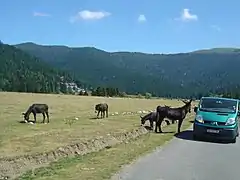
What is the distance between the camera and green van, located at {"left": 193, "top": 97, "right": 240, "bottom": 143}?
22.8 metres

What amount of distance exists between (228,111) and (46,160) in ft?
38.4

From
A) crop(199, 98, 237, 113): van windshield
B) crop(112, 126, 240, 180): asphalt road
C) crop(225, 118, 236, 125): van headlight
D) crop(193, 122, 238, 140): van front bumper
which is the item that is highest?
crop(199, 98, 237, 113): van windshield

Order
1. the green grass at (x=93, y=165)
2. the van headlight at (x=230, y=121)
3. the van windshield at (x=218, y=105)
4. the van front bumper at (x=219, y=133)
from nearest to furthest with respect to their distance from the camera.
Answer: the green grass at (x=93, y=165) → the van front bumper at (x=219, y=133) → the van headlight at (x=230, y=121) → the van windshield at (x=218, y=105)

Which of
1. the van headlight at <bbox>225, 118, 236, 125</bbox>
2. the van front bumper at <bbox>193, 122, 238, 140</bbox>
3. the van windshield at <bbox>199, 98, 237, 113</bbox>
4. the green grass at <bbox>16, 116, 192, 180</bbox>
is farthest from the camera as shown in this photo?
the van windshield at <bbox>199, 98, 237, 113</bbox>

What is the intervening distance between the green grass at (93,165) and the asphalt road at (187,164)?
46cm

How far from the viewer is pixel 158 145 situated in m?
20.3

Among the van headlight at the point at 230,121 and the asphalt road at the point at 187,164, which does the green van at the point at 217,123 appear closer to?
the van headlight at the point at 230,121

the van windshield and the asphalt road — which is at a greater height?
the van windshield

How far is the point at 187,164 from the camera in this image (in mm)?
14711

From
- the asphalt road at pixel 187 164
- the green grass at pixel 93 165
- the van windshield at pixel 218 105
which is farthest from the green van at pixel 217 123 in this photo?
the green grass at pixel 93 165

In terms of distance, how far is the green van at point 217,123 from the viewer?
2278 centimetres

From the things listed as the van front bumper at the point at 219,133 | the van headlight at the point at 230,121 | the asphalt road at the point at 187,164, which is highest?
the van headlight at the point at 230,121

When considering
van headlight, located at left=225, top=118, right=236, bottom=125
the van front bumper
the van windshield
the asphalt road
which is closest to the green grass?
the asphalt road

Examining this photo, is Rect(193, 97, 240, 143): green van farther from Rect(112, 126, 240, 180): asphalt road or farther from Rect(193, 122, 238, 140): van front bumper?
Rect(112, 126, 240, 180): asphalt road
